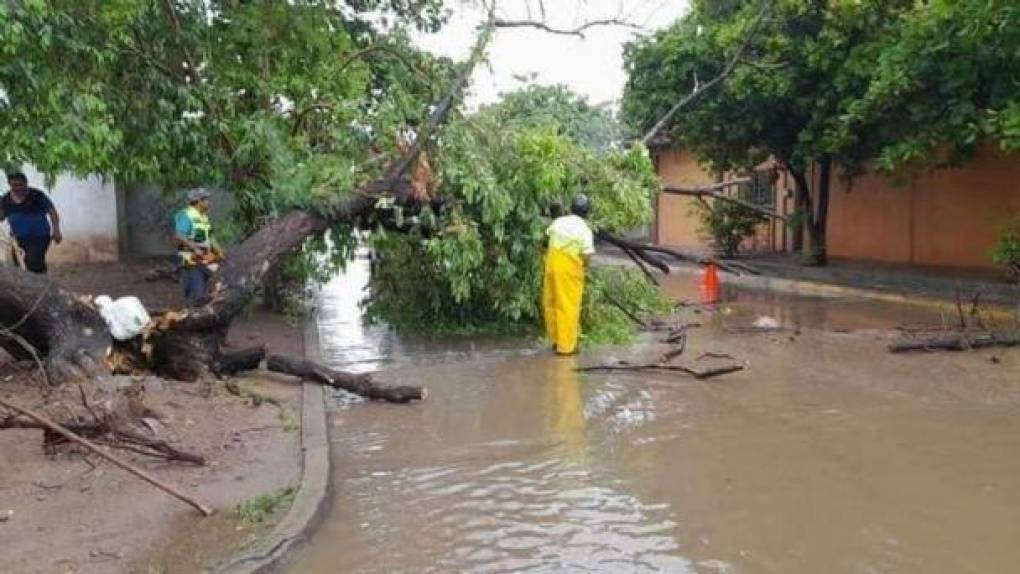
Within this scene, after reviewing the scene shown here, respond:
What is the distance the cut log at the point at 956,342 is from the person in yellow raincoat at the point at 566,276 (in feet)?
10.5

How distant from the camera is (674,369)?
856 centimetres

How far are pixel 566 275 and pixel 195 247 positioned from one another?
12.6ft

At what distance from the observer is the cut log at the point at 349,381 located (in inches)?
301

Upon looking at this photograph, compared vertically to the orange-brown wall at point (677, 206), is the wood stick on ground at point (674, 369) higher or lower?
lower

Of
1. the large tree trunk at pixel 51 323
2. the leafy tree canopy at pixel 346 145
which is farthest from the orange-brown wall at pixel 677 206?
the large tree trunk at pixel 51 323

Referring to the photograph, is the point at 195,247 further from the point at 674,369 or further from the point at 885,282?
the point at 885,282

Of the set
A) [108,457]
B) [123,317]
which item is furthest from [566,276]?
[108,457]

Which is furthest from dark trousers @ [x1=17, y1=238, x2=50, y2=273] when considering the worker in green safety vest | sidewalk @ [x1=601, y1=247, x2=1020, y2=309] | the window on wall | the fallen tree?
the window on wall

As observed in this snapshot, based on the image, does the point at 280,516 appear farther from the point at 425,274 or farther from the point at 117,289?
the point at 117,289

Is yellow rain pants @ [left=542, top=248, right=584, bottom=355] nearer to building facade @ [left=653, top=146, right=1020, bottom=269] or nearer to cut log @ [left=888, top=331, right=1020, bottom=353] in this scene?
cut log @ [left=888, top=331, right=1020, bottom=353]

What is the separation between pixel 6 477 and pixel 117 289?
9.78 metres

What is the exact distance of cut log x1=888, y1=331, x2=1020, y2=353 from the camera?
951cm

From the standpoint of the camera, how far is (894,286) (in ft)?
51.0

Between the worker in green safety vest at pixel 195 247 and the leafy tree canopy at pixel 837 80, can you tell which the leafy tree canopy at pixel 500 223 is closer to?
the worker in green safety vest at pixel 195 247
